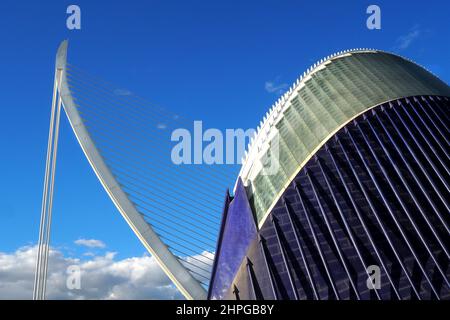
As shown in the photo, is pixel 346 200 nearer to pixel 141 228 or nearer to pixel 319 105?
pixel 319 105

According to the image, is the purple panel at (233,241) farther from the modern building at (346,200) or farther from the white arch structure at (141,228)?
the white arch structure at (141,228)

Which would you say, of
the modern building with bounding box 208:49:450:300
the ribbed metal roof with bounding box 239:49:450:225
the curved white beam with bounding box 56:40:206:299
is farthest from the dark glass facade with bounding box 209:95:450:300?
the curved white beam with bounding box 56:40:206:299

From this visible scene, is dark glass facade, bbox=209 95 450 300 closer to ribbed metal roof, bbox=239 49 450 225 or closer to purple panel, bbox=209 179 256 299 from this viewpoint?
purple panel, bbox=209 179 256 299

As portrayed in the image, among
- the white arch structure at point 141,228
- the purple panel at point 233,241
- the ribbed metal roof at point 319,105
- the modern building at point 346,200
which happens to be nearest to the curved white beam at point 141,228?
the white arch structure at point 141,228

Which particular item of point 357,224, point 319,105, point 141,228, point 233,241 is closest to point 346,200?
point 357,224
